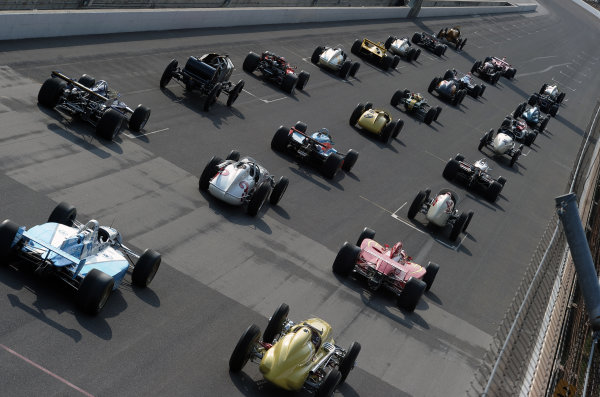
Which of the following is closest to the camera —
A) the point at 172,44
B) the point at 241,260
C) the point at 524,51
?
the point at 241,260

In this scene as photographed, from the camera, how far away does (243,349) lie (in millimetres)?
16219

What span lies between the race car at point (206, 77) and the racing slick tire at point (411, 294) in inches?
523

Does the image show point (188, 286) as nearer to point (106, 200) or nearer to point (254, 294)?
point (254, 294)

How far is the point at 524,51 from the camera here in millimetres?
88000

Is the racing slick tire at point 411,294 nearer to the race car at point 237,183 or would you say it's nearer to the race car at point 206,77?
the race car at point 237,183

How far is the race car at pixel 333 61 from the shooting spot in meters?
47.5

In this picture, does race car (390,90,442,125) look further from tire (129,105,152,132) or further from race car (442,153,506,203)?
tire (129,105,152,132)

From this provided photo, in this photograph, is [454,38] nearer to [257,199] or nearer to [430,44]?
[430,44]

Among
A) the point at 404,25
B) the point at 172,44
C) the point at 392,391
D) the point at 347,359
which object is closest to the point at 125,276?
the point at 347,359

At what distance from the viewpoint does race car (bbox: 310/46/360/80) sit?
47531mm

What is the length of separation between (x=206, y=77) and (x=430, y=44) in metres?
38.0

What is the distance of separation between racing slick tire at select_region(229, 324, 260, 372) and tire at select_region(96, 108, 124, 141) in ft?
37.8

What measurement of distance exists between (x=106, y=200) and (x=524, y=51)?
7338cm

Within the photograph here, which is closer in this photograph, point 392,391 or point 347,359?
point 347,359
